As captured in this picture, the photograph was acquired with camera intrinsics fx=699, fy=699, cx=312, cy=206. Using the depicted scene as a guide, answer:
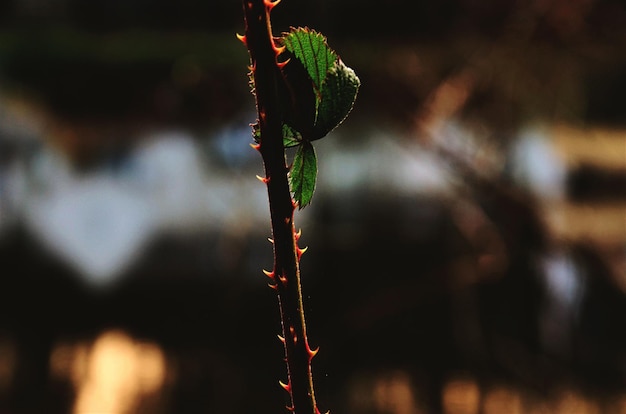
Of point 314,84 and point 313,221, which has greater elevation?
point 314,84

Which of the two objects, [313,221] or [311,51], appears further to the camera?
[313,221]

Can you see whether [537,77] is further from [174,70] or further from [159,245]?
[159,245]

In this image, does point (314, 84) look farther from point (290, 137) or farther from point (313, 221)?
point (313, 221)

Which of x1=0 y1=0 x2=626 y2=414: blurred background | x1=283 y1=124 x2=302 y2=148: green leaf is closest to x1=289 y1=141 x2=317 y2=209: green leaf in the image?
x1=283 y1=124 x2=302 y2=148: green leaf

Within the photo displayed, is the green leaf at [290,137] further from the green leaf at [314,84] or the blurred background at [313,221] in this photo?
the blurred background at [313,221]

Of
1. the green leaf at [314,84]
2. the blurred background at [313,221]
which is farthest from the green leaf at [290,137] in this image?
the blurred background at [313,221]

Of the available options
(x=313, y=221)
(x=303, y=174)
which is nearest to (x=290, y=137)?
(x=303, y=174)

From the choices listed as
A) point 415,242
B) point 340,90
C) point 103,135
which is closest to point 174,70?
point 103,135

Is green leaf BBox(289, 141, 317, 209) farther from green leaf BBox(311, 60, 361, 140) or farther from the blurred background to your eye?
the blurred background
